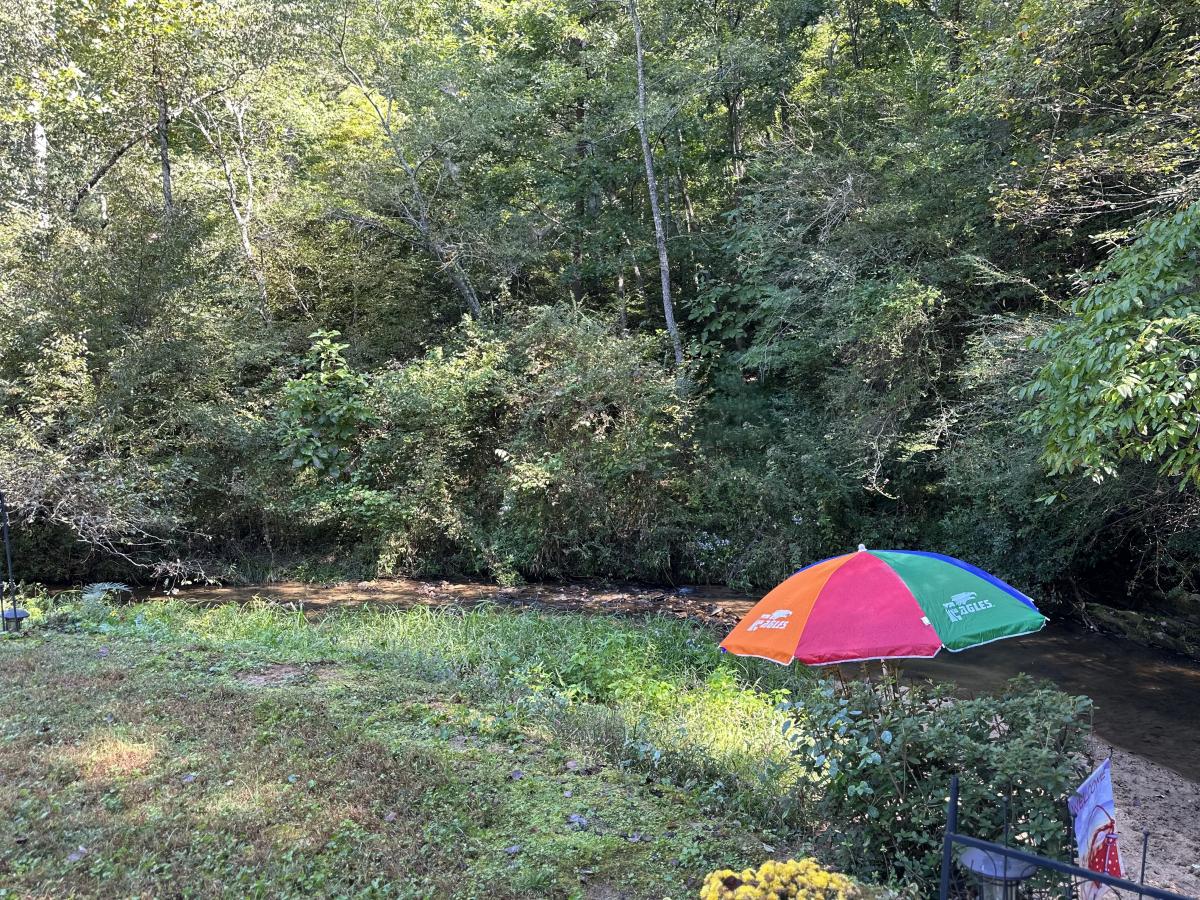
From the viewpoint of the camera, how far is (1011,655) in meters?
9.33

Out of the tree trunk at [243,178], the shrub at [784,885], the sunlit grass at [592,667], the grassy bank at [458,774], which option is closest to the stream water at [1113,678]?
the sunlit grass at [592,667]

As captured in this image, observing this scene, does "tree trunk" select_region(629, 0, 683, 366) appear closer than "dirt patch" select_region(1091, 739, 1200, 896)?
No

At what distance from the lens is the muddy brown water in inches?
282

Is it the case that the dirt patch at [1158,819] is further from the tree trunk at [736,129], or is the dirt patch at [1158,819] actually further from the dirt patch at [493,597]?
the tree trunk at [736,129]

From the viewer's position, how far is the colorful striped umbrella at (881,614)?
3951 mm

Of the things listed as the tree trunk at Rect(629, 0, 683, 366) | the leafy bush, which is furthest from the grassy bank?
the tree trunk at Rect(629, 0, 683, 366)

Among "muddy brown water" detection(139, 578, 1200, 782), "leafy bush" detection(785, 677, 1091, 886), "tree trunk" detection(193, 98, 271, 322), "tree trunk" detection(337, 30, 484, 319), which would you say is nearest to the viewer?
"leafy bush" detection(785, 677, 1091, 886)

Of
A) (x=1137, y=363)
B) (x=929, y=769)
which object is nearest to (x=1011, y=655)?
(x=1137, y=363)

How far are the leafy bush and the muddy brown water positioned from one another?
62.7 inches

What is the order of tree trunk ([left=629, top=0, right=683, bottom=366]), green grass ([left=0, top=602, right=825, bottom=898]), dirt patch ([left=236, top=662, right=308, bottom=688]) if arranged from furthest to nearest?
tree trunk ([left=629, top=0, right=683, bottom=366])
dirt patch ([left=236, top=662, right=308, bottom=688])
green grass ([left=0, top=602, right=825, bottom=898])

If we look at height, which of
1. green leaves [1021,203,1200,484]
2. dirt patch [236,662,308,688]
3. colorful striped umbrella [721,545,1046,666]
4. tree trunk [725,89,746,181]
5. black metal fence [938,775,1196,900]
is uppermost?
tree trunk [725,89,746,181]

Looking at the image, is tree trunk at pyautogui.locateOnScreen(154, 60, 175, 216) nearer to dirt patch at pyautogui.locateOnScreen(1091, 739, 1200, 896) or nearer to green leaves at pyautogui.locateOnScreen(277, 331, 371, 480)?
green leaves at pyautogui.locateOnScreen(277, 331, 371, 480)

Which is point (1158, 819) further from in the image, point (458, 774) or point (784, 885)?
point (458, 774)

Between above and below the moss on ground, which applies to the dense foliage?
above
